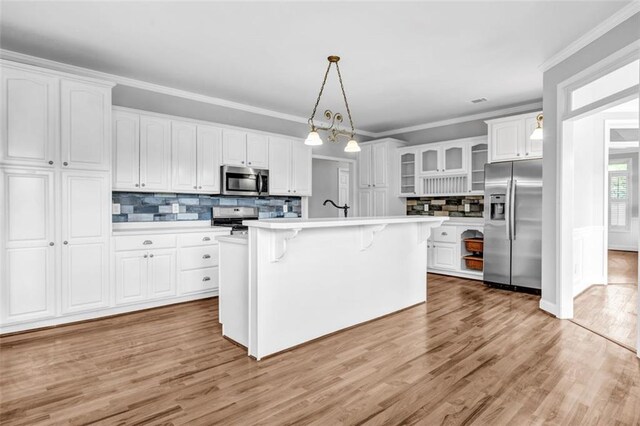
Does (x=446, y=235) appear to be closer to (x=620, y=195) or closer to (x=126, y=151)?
(x=126, y=151)

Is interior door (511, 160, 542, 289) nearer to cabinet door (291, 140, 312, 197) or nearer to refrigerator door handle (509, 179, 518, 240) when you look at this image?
refrigerator door handle (509, 179, 518, 240)

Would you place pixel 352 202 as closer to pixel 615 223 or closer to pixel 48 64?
pixel 48 64

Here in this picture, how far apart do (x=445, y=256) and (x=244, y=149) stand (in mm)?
3647

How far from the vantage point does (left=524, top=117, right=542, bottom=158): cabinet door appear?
4945 millimetres

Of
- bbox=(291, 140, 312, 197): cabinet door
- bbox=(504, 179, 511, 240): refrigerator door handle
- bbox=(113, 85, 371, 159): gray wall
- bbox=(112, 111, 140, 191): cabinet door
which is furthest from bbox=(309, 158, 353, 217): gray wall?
bbox=(112, 111, 140, 191): cabinet door

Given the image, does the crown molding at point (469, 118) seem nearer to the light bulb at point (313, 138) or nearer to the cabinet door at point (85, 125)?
the light bulb at point (313, 138)

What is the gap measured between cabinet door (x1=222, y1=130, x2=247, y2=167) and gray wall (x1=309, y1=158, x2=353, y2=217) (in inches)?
132

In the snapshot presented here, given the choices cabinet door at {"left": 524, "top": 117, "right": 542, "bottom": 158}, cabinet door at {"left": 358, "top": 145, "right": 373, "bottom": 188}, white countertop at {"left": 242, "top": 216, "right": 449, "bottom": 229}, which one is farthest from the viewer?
cabinet door at {"left": 358, "top": 145, "right": 373, "bottom": 188}

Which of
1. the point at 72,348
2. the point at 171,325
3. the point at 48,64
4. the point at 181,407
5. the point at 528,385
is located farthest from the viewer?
the point at 48,64

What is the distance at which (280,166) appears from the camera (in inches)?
224

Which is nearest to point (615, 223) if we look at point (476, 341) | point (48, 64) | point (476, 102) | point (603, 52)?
point (476, 102)

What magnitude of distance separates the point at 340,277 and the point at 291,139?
306 centimetres

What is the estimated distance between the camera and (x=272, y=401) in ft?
7.27

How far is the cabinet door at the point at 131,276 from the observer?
3.93 metres
